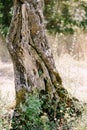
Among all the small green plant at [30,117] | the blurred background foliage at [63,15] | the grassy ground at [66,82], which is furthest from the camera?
the blurred background foliage at [63,15]

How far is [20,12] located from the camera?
4379 mm

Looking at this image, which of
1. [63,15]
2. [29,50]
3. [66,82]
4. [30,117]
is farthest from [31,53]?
[63,15]

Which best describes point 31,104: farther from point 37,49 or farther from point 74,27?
point 74,27

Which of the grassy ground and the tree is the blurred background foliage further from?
the tree

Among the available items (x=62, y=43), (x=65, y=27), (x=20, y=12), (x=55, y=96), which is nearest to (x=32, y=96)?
(x=55, y=96)

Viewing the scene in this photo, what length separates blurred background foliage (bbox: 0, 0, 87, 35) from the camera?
10131mm

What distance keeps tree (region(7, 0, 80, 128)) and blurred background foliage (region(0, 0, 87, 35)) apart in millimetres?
5604

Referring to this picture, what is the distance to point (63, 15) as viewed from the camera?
10.2m

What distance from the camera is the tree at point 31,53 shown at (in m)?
4.38

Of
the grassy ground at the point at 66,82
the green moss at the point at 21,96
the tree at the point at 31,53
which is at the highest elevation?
the tree at the point at 31,53

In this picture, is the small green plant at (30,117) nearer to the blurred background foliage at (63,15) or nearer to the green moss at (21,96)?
the green moss at (21,96)

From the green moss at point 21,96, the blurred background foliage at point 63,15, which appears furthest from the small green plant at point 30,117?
the blurred background foliage at point 63,15

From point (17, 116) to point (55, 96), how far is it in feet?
1.53

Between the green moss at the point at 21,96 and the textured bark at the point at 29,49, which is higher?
the textured bark at the point at 29,49
